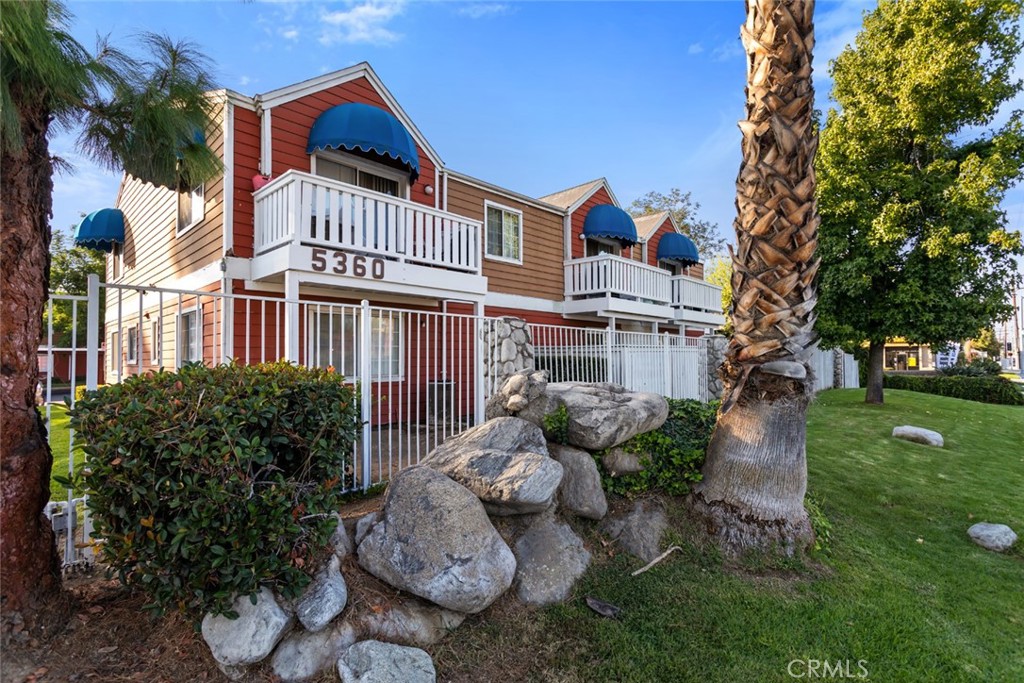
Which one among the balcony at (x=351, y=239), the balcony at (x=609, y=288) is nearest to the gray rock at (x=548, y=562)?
the balcony at (x=351, y=239)

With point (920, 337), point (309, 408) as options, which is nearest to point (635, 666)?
point (309, 408)

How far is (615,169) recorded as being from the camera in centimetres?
1744

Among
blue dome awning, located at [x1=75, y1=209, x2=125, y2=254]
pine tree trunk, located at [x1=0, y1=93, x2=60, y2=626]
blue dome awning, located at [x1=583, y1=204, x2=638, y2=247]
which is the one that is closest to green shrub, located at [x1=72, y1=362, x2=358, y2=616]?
pine tree trunk, located at [x1=0, y1=93, x2=60, y2=626]

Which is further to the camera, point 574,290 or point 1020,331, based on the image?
point 1020,331

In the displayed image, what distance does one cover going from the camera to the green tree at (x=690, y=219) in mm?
31438

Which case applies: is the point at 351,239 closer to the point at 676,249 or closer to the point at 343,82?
the point at 343,82

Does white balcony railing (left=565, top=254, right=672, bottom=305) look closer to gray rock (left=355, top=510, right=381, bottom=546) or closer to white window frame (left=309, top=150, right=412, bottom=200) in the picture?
white window frame (left=309, top=150, right=412, bottom=200)

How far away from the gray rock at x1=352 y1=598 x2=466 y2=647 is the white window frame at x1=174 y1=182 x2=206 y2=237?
26.6 ft

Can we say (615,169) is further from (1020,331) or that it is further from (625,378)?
(1020,331)

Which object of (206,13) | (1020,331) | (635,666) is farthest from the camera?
(1020,331)

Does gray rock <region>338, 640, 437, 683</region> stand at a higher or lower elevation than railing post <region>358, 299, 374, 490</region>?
lower

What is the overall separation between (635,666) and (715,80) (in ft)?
25.8

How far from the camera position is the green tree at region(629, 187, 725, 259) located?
31438mm

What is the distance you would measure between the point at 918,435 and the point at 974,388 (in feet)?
42.0
